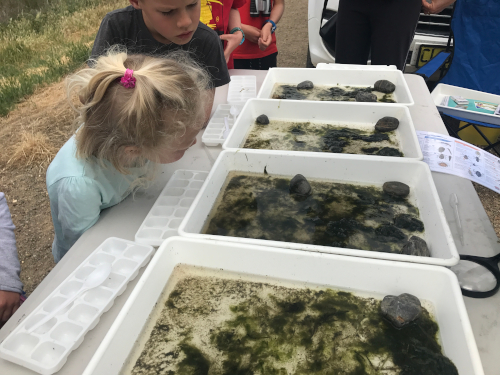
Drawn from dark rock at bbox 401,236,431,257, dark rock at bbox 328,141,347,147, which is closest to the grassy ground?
dark rock at bbox 328,141,347,147

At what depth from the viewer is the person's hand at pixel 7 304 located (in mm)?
979

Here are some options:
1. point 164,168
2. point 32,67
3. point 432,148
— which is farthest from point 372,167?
point 32,67

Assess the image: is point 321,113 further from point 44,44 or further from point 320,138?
point 44,44

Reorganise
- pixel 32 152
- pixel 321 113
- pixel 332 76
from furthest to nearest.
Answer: pixel 32 152 → pixel 332 76 → pixel 321 113

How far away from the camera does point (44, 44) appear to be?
14.8 feet

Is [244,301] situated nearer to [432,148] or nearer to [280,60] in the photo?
[432,148]

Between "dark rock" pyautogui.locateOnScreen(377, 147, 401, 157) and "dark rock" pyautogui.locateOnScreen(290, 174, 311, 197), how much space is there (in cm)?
38

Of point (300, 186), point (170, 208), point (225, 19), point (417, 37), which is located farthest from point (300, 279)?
point (417, 37)

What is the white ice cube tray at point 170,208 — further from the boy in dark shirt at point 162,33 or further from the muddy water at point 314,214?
the boy in dark shirt at point 162,33

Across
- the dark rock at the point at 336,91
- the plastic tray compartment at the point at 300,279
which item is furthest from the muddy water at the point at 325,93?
the plastic tray compartment at the point at 300,279

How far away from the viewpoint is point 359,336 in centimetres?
74

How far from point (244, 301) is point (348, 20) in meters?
1.82

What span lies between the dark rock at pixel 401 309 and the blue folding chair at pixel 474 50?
190cm

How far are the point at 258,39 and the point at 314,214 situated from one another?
1.66 m
